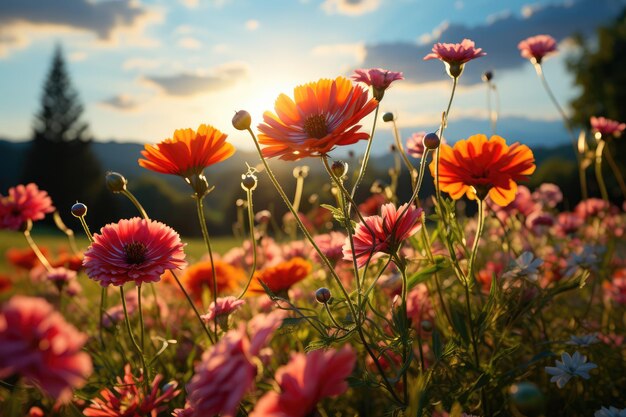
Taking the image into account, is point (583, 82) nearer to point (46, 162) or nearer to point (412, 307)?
point (412, 307)

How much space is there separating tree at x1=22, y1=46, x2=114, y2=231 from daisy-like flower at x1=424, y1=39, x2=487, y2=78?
26583mm

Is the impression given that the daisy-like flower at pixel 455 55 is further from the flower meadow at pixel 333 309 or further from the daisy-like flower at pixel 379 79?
the daisy-like flower at pixel 379 79

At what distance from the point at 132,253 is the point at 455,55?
757mm

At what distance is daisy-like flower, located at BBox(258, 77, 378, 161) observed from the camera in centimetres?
86

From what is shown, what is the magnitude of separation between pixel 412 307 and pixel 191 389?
101cm

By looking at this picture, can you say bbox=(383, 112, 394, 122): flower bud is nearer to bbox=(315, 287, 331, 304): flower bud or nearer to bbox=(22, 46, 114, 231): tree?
bbox=(315, 287, 331, 304): flower bud

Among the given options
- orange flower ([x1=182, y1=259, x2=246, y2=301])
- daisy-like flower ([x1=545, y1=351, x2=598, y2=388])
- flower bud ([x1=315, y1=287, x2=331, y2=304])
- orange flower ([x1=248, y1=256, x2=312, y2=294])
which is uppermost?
flower bud ([x1=315, y1=287, x2=331, y2=304])

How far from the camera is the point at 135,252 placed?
96cm

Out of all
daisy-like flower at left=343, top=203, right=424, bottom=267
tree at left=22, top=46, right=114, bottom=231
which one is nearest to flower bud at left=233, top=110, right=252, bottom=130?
daisy-like flower at left=343, top=203, right=424, bottom=267

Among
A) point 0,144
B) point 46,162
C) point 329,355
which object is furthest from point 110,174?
point 0,144

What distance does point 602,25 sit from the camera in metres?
18.2

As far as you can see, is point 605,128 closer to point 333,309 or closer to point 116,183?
point 333,309

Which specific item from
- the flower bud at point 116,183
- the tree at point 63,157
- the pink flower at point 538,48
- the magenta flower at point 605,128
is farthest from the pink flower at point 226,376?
the tree at point 63,157

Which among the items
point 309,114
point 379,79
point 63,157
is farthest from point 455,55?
point 63,157
